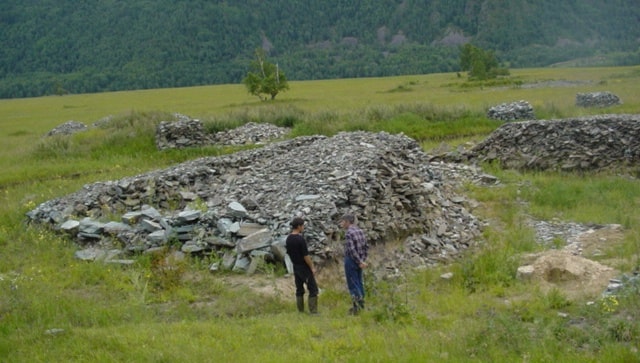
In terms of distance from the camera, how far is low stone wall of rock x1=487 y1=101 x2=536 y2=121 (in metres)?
36.0

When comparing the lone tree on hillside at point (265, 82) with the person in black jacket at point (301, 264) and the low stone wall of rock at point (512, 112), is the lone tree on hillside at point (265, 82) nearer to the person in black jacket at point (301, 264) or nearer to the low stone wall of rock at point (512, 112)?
the low stone wall of rock at point (512, 112)

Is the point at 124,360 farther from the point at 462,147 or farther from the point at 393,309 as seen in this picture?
the point at 462,147

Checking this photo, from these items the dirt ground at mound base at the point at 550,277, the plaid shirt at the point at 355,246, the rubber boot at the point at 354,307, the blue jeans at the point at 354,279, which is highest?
the plaid shirt at the point at 355,246

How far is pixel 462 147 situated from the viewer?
26.8 m

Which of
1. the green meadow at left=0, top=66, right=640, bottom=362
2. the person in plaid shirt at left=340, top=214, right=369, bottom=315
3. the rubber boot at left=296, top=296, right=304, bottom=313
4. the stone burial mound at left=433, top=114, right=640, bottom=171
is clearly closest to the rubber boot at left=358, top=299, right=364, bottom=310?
the person in plaid shirt at left=340, top=214, right=369, bottom=315

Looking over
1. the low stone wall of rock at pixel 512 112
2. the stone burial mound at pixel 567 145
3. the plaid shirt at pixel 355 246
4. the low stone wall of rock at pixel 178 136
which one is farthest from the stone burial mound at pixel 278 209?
the low stone wall of rock at pixel 512 112

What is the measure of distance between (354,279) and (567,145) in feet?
51.1

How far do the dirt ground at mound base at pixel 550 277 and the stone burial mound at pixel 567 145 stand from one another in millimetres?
9600

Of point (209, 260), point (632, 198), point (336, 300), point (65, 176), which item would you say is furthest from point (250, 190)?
point (65, 176)

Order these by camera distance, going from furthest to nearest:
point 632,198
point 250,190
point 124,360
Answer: point 632,198 → point 250,190 → point 124,360

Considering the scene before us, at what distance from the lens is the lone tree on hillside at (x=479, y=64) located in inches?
3150

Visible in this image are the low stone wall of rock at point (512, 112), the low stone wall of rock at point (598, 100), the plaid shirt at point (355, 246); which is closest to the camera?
the plaid shirt at point (355, 246)

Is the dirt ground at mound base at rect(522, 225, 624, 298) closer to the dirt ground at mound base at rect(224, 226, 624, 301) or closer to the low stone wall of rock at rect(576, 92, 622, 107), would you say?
the dirt ground at mound base at rect(224, 226, 624, 301)

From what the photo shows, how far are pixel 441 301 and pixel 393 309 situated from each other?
1.46m
